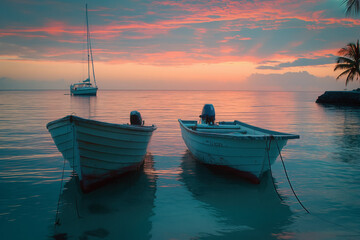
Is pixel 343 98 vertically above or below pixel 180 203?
above

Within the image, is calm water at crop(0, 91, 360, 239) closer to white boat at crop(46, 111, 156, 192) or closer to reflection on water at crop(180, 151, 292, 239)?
reflection on water at crop(180, 151, 292, 239)

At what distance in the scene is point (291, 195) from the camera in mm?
8430

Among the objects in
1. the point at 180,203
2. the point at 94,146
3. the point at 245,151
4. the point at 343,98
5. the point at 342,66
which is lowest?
the point at 180,203

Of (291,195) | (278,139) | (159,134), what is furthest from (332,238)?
(159,134)

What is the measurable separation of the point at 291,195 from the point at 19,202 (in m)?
7.56

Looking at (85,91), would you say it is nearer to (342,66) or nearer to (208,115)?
(342,66)

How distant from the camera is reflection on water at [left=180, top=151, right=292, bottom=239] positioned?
21.0 ft

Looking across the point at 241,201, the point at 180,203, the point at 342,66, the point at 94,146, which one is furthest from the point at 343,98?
the point at 94,146

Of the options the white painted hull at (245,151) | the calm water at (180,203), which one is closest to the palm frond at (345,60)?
the calm water at (180,203)

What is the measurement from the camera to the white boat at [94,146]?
7686 millimetres

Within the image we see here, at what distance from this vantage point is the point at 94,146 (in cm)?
803

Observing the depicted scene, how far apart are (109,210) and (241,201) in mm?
3532

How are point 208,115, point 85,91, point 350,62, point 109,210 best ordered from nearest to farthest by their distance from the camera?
point 109,210 → point 208,115 → point 350,62 → point 85,91

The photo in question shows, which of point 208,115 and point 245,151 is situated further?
point 208,115
